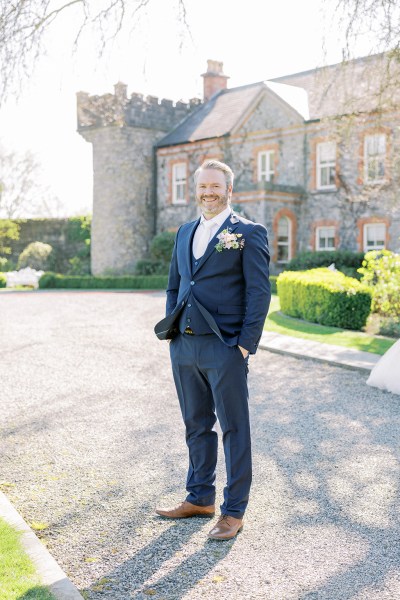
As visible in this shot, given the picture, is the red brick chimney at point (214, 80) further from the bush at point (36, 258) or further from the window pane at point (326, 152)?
the bush at point (36, 258)

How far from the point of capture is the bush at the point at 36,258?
35062 millimetres

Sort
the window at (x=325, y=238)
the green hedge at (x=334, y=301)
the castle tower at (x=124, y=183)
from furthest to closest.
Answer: the castle tower at (x=124, y=183) → the window at (x=325, y=238) → the green hedge at (x=334, y=301)

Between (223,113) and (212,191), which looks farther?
(223,113)

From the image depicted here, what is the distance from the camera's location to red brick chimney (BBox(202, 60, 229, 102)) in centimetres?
3334

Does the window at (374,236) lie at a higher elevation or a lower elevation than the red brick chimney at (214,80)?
lower

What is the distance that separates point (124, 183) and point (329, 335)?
20.7 meters

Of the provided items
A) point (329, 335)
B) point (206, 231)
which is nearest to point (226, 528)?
point (206, 231)

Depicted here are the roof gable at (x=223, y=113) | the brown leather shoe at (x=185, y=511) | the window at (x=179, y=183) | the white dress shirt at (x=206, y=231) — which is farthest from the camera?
the window at (x=179, y=183)

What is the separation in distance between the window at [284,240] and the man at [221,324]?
72.8 feet

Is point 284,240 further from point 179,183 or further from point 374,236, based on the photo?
point 179,183

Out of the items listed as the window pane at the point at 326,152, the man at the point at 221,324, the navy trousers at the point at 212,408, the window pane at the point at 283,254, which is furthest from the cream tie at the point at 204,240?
the window pane at the point at 283,254

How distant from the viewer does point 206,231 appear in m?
4.36

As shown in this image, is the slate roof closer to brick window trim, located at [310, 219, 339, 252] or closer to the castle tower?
the castle tower

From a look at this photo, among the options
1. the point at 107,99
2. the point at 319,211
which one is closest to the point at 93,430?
the point at 107,99
